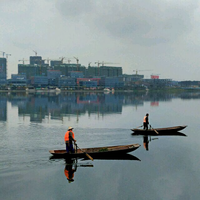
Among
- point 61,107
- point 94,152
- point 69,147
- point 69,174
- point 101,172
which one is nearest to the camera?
point 69,174

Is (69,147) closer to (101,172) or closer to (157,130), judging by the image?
(101,172)

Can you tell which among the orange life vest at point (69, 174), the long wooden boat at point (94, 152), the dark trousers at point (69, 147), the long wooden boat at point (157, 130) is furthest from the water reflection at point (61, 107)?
the orange life vest at point (69, 174)

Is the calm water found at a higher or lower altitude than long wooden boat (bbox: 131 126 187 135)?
lower

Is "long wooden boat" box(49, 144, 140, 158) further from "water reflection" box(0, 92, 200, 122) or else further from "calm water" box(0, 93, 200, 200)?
"water reflection" box(0, 92, 200, 122)

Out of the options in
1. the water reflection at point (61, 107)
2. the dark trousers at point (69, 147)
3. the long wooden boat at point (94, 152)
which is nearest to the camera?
the dark trousers at point (69, 147)

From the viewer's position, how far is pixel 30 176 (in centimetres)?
2116

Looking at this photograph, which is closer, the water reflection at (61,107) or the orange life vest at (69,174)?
the orange life vest at (69,174)

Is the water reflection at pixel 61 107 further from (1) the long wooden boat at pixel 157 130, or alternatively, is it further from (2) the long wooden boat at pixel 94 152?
(2) the long wooden boat at pixel 94 152

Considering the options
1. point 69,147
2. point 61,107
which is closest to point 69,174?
point 69,147

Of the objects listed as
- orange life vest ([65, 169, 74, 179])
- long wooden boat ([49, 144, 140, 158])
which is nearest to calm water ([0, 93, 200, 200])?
orange life vest ([65, 169, 74, 179])

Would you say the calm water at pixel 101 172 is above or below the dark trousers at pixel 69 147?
below

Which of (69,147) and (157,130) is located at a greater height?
(69,147)

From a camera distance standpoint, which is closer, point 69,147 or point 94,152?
point 69,147

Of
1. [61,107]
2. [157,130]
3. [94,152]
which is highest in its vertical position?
[94,152]
